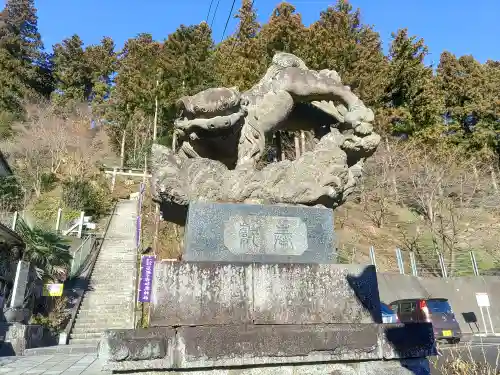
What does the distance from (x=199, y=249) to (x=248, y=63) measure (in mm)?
18184

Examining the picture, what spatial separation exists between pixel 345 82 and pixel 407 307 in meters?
12.0

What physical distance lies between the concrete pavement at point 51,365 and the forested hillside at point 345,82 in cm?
1439

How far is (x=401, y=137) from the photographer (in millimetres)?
26828

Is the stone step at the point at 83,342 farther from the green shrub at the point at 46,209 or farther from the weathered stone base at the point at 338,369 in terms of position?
the green shrub at the point at 46,209

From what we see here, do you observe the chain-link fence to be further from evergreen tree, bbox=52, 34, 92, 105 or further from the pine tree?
evergreen tree, bbox=52, 34, 92, 105

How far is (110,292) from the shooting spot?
15586mm

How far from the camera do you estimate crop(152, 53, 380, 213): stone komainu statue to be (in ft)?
11.2

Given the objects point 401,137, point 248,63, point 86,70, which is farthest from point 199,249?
point 86,70

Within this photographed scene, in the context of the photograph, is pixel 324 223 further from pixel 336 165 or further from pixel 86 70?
pixel 86 70

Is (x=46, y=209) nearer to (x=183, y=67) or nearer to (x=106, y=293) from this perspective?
(x=106, y=293)

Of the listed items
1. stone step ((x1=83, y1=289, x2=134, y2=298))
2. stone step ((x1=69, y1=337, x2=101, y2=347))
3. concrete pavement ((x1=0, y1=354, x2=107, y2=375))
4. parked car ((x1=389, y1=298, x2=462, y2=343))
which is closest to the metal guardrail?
stone step ((x1=83, y1=289, x2=134, y2=298))

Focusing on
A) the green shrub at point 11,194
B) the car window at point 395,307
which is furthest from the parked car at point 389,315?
the green shrub at point 11,194

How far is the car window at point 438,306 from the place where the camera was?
11.8 metres

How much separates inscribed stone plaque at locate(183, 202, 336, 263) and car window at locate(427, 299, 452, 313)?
10.1 m
